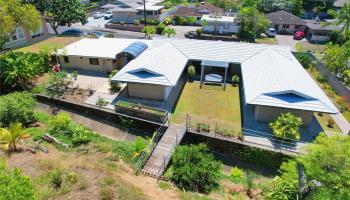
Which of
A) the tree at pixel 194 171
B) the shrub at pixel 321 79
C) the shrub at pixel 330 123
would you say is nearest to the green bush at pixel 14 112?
the tree at pixel 194 171

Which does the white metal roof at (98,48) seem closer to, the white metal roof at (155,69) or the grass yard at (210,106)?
the white metal roof at (155,69)

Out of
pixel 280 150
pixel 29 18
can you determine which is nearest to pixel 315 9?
pixel 280 150

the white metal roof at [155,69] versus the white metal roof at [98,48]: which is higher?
the white metal roof at [98,48]

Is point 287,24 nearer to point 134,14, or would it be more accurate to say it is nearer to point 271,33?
point 271,33

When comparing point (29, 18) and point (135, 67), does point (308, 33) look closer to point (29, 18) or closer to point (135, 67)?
point (135, 67)

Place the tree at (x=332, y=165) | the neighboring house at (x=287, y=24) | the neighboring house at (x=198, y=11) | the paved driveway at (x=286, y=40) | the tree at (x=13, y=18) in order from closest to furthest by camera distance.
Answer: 1. the tree at (x=332, y=165)
2. the tree at (x=13, y=18)
3. the paved driveway at (x=286, y=40)
4. the neighboring house at (x=287, y=24)
5. the neighboring house at (x=198, y=11)

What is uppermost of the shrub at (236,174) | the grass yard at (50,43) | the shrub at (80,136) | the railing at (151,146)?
the grass yard at (50,43)

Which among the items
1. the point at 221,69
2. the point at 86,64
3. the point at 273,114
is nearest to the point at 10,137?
the point at 86,64
